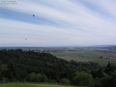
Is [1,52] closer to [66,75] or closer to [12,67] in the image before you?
[12,67]

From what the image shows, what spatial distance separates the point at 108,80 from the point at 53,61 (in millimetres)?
51261

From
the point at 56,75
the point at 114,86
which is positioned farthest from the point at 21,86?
the point at 56,75

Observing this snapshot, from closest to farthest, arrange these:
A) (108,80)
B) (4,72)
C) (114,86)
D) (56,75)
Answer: (114,86) → (108,80) → (4,72) → (56,75)

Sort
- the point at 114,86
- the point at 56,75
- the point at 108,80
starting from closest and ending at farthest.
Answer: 1. the point at 114,86
2. the point at 108,80
3. the point at 56,75

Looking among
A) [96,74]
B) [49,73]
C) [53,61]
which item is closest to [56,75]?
[49,73]

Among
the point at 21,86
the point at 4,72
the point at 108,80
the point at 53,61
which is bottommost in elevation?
the point at 53,61

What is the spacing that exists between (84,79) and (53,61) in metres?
47.5

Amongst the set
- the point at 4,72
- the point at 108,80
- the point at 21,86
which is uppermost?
the point at 21,86

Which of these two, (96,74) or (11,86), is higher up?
(11,86)

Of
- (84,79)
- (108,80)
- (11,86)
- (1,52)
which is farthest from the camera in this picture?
(1,52)

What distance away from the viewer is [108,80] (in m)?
14.4

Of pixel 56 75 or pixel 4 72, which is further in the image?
pixel 56 75

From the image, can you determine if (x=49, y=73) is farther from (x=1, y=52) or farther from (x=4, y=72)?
(x=1, y=52)

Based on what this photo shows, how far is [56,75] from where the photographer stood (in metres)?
27.8
